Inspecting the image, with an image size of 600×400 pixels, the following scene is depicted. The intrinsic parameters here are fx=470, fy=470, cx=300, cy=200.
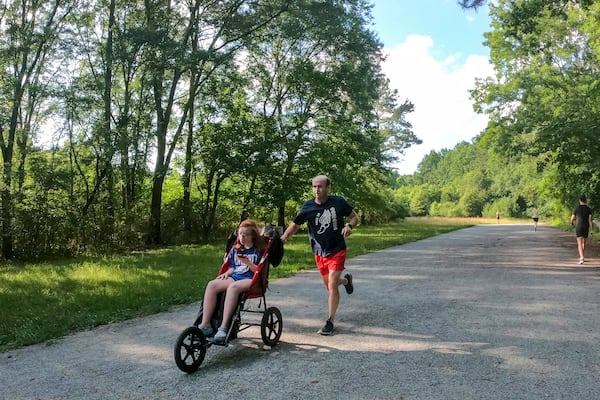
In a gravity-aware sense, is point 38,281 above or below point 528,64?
below

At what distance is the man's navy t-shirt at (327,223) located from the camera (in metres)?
5.52

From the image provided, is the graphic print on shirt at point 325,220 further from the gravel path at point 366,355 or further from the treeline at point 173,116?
the treeline at point 173,116

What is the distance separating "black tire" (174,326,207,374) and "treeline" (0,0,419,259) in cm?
1282

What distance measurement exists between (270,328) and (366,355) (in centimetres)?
105

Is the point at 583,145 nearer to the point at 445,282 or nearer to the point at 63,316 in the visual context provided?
the point at 445,282

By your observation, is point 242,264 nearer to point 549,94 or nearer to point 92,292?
point 92,292

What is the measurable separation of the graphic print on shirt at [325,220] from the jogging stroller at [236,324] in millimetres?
581

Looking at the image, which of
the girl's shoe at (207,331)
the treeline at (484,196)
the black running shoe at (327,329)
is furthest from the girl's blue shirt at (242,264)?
the treeline at (484,196)

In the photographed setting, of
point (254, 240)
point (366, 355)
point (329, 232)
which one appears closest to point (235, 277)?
point (254, 240)

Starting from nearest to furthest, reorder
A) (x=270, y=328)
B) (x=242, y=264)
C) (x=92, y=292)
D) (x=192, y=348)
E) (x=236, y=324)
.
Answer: (x=192, y=348)
(x=236, y=324)
(x=270, y=328)
(x=242, y=264)
(x=92, y=292)

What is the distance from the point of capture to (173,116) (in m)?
23.7

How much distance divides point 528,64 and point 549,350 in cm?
2814

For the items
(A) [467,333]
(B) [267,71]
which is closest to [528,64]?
(B) [267,71]

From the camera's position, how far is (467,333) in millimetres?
5391
